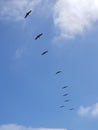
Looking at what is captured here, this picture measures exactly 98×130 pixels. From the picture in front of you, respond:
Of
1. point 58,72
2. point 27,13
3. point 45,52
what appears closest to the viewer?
point 27,13

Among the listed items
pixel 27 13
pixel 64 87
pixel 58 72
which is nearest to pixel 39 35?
pixel 27 13

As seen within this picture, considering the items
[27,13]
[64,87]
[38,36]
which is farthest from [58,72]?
[27,13]

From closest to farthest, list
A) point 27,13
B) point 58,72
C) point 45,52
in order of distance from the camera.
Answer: point 27,13
point 45,52
point 58,72

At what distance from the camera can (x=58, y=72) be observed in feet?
329

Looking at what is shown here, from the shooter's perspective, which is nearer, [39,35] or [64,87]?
[39,35]

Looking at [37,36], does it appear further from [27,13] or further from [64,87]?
[64,87]

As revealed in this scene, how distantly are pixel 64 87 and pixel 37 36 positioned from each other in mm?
21614

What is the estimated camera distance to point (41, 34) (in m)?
87.8

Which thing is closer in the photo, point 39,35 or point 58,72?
point 39,35

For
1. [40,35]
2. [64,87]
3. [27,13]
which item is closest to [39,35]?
[40,35]

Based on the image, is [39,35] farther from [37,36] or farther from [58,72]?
[58,72]

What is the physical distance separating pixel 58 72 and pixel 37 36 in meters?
14.5

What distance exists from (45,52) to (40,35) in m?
4.78

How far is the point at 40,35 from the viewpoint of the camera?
89.2 meters
